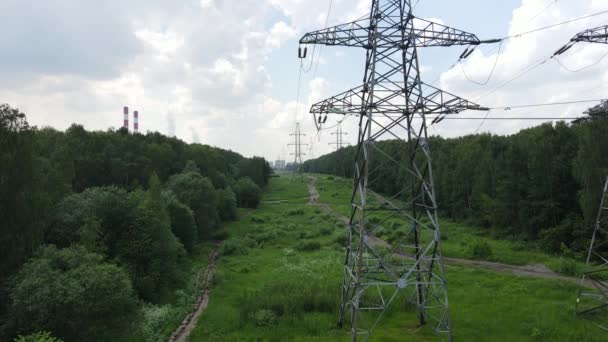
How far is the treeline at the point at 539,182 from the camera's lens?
38.5 meters

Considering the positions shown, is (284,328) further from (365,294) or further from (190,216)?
(190,216)

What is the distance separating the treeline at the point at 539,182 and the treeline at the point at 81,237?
2109cm

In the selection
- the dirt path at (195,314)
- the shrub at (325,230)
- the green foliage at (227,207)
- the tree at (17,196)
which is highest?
the tree at (17,196)

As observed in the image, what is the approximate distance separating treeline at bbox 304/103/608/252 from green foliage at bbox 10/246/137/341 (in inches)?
905

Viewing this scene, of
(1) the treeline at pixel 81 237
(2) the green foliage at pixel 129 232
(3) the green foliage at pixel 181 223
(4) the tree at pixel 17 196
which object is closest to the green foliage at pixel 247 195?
(1) the treeline at pixel 81 237

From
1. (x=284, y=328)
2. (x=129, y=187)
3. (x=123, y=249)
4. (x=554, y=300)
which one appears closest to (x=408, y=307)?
(x=284, y=328)

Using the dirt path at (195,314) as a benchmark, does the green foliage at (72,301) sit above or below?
above

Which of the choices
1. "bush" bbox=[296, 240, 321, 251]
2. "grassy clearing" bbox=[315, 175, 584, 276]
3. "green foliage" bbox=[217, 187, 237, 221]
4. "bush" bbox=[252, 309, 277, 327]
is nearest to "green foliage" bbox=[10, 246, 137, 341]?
"bush" bbox=[252, 309, 277, 327]

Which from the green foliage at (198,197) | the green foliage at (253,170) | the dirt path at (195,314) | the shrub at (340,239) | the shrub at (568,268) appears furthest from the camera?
the green foliage at (253,170)

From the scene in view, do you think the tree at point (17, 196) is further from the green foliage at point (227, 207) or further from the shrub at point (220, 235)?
the green foliage at point (227, 207)

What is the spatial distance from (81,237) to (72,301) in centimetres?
887

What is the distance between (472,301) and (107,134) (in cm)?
5382

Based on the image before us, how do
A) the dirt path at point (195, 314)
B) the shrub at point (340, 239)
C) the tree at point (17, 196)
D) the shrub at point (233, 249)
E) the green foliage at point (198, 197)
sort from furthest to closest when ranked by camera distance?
the green foliage at point (198, 197) → the shrub at point (340, 239) → the shrub at point (233, 249) → the dirt path at point (195, 314) → the tree at point (17, 196)

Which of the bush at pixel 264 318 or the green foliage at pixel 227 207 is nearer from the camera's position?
the bush at pixel 264 318
